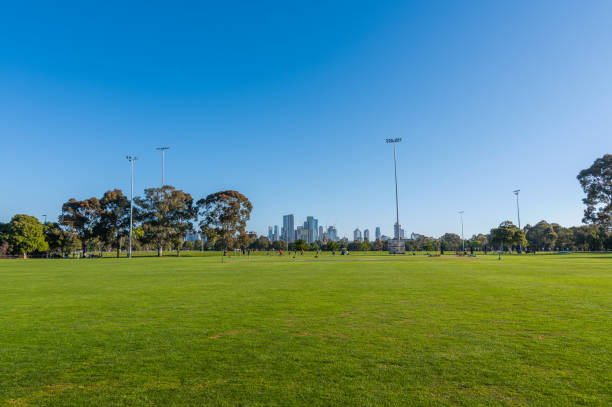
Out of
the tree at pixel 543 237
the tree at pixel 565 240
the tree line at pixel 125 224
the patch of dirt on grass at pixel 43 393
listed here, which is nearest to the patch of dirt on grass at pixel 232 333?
the patch of dirt on grass at pixel 43 393

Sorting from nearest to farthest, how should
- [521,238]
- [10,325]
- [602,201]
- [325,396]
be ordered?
[325,396]
[10,325]
[602,201]
[521,238]

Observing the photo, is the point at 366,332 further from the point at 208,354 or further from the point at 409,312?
the point at 208,354

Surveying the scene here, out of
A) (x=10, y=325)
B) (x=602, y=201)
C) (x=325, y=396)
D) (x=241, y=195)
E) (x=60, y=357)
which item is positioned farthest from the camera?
(x=241, y=195)

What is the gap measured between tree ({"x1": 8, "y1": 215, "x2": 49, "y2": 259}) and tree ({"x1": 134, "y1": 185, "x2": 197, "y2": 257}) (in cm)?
1895

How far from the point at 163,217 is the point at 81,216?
1647 centimetres

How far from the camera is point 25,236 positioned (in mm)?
66125

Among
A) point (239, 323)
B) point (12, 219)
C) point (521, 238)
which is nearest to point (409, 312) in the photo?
point (239, 323)

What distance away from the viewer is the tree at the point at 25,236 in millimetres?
65562

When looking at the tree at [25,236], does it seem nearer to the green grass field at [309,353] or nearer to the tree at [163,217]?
the tree at [163,217]

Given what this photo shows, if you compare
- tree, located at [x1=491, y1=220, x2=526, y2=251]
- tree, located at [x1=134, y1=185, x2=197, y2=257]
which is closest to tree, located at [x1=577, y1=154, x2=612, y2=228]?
tree, located at [x1=491, y1=220, x2=526, y2=251]

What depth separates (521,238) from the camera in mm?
98875

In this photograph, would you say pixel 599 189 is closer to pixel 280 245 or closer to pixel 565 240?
pixel 565 240

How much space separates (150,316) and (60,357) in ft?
10.5

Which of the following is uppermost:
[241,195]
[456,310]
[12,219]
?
[241,195]
